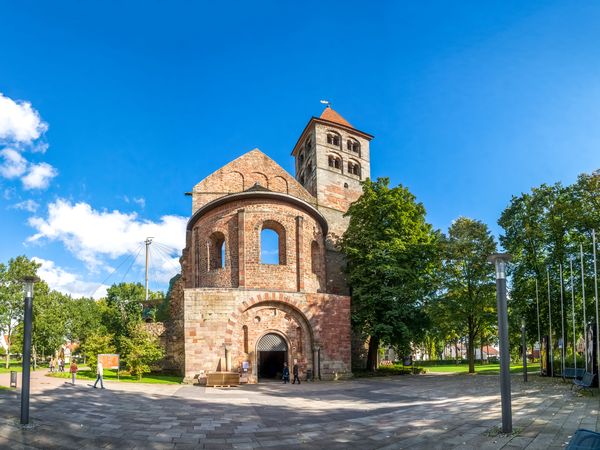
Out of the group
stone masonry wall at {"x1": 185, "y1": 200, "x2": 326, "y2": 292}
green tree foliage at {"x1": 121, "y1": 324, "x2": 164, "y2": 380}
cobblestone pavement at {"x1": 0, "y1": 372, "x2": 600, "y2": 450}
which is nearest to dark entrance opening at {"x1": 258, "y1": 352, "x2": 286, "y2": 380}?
stone masonry wall at {"x1": 185, "y1": 200, "x2": 326, "y2": 292}

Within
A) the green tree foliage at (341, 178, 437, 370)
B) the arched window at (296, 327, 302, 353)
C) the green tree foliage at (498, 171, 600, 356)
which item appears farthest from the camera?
the green tree foliage at (341, 178, 437, 370)

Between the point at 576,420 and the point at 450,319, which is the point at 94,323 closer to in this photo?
the point at 450,319

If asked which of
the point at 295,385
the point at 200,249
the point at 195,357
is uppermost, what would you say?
the point at 200,249

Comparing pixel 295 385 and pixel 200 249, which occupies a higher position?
pixel 200 249

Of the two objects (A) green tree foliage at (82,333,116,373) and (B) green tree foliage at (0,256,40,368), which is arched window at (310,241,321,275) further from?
(B) green tree foliage at (0,256,40,368)

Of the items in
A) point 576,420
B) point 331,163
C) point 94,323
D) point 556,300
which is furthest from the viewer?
point 94,323

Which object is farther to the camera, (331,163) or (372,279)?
(331,163)

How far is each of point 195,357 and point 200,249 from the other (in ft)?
24.8

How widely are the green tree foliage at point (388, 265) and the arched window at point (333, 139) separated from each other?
41.5ft

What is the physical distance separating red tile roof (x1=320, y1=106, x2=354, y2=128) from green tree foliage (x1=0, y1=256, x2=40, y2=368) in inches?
1215

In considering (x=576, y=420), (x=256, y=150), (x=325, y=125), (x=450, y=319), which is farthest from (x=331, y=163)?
(x=576, y=420)

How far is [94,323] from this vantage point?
4475 cm

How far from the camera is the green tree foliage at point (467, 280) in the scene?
Result: 92.4ft

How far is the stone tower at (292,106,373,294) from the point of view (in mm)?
38969
